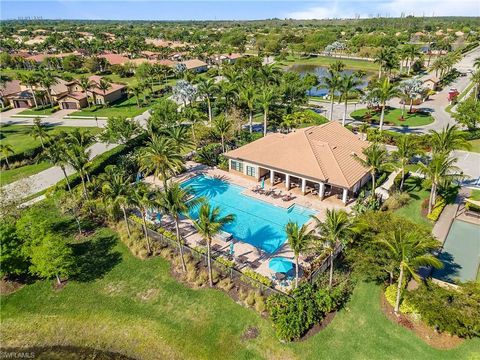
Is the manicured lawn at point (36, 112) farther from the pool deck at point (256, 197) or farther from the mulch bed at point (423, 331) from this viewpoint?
the mulch bed at point (423, 331)

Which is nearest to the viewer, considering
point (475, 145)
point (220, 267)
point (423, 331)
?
point (423, 331)

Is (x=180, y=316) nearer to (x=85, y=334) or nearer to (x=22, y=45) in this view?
(x=85, y=334)

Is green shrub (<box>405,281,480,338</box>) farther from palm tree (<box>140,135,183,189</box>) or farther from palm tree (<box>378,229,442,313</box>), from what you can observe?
palm tree (<box>140,135,183,189</box>)

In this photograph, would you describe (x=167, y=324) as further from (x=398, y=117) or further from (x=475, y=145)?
(x=398, y=117)

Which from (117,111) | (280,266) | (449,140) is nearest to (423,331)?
(280,266)

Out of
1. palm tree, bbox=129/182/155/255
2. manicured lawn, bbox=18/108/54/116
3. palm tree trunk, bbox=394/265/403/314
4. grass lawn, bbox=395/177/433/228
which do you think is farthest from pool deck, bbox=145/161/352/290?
manicured lawn, bbox=18/108/54/116

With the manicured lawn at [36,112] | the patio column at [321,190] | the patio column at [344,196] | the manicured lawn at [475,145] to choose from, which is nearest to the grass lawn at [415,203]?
the patio column at [344,196]

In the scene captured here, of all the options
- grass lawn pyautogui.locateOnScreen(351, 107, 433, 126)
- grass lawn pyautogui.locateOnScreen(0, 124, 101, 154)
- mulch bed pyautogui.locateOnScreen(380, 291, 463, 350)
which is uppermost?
grass lawn pyautogui.locateOnScreen(351, 107, 433, 126)
